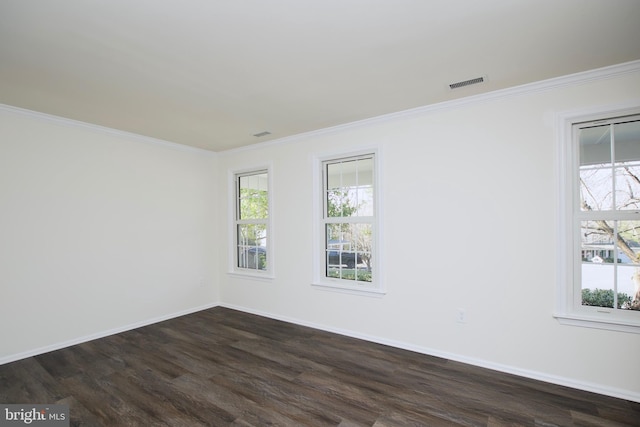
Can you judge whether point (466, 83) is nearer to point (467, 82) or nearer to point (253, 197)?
point (467, 82)

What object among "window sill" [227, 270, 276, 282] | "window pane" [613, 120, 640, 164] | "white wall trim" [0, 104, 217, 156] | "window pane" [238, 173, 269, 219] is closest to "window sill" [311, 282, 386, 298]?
"window sill" [227, 270, 276, 282]

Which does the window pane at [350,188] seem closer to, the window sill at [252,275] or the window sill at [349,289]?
the window sill at [349,289]

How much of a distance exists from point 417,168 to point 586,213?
1468 mm

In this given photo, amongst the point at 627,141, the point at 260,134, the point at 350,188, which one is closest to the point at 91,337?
the point at 260,134

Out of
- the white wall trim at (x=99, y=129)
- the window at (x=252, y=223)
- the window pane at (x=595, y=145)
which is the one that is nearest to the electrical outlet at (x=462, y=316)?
the window pane at (x=595, y=145)

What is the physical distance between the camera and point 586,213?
8.59ft

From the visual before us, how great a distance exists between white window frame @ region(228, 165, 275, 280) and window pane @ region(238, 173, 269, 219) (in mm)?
64

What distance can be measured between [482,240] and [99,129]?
4489 mm

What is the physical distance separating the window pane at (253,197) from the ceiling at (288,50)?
65.0 inches

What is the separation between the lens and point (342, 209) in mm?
4027

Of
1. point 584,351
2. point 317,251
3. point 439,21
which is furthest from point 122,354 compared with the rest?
point 584,351

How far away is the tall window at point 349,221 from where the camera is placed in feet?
12.4

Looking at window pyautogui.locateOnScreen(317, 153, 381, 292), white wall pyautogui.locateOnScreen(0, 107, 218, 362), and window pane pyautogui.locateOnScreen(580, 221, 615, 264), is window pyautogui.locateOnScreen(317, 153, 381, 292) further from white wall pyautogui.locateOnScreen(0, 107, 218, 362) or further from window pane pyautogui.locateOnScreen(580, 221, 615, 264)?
white wall pyautogui.locateOnScreen(0, 107, 218, 362)

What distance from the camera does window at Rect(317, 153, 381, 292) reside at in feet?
12.4
